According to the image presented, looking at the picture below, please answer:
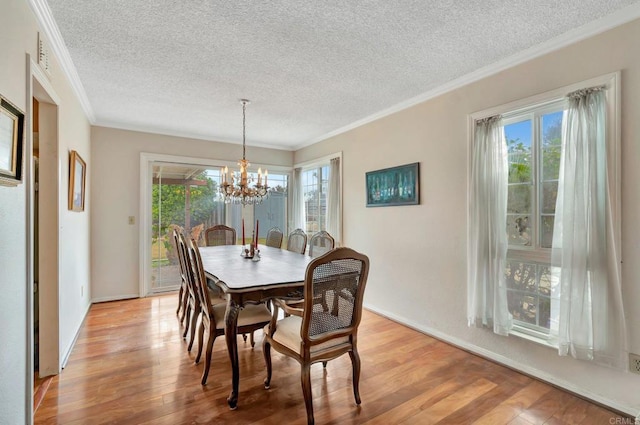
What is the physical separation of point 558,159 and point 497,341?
155 cm

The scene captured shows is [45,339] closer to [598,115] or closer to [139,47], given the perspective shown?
Result: [139,47]

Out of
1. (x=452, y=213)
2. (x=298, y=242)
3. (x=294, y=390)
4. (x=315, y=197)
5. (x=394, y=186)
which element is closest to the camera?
(x=294, y=390)

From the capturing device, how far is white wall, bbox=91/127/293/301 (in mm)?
4129

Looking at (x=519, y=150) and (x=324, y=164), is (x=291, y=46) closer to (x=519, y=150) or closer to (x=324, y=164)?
(x=519, y=150)

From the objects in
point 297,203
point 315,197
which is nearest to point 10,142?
point 315,197

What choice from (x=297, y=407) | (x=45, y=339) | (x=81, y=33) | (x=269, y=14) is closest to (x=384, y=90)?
(x=269, y=14)

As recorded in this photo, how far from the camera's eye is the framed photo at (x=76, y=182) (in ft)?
9.17

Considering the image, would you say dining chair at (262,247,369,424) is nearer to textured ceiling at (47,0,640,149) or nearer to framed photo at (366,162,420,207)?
textured ceiling at (47,0,640,149)

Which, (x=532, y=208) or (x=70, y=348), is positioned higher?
(x=532, y=208)

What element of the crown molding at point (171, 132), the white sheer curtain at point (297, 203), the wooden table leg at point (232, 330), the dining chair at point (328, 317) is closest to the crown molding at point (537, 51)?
the dining chair at point (328, 317)

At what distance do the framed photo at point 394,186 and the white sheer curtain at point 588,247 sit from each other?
1362 mm

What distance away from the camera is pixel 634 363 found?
186cm

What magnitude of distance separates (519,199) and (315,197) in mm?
3220

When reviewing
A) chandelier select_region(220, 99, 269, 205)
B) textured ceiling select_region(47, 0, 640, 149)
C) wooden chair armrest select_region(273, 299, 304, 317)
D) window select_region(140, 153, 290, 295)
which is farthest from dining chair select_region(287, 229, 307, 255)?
textured ceiling select_region(47, 0, 640, 149)
